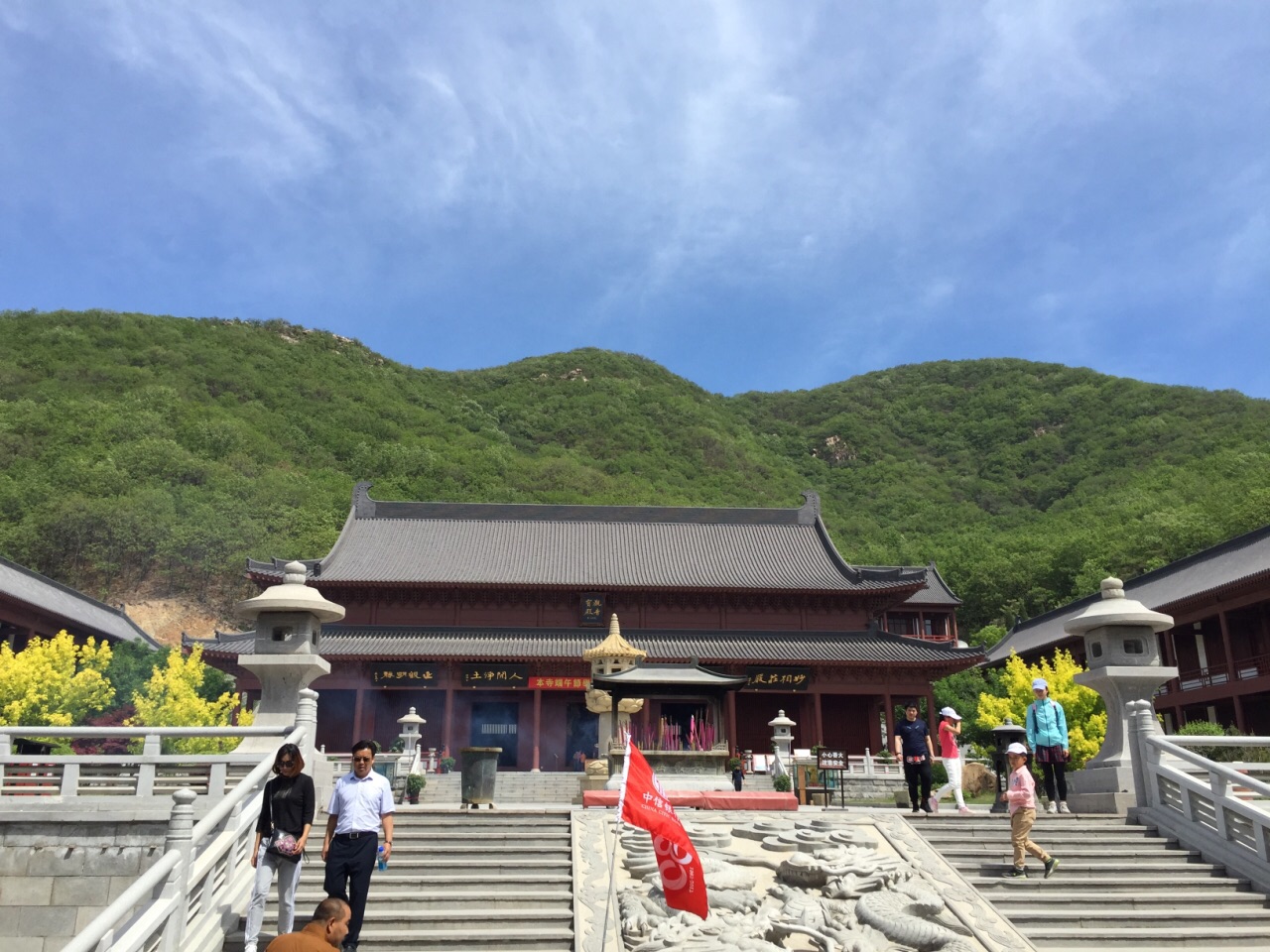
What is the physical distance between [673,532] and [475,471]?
4311cm

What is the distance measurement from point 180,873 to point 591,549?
30.7 m

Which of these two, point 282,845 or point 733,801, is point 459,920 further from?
point 733,801

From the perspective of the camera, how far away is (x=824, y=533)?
39375 millimetres

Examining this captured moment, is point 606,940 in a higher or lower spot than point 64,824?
lower

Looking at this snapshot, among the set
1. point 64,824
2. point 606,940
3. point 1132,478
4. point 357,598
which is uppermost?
point 1132,478

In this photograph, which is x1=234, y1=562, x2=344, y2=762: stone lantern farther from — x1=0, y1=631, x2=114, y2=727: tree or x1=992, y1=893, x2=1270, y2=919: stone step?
x1=0, y1=631, x2=114, y2=727: tree

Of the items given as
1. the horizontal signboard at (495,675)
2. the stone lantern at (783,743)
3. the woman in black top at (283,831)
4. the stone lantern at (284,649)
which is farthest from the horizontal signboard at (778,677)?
the woman in black top at (283,831)

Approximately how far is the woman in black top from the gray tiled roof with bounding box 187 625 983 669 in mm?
22741

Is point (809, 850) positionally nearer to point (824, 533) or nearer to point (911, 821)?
point (911, 821)

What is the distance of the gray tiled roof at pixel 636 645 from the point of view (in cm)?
3069

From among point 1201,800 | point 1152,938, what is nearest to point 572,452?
point 1201,800

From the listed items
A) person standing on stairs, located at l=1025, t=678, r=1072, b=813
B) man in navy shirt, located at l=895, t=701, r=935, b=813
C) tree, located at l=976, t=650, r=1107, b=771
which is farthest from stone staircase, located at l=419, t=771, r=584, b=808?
person standing on stairs, located at l=1025, t=678, r=1072, b=813

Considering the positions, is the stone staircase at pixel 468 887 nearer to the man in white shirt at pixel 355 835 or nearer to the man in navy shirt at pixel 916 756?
the man in white shirt at pixel 355 835

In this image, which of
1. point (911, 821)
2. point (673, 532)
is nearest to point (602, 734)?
point (911, 821)
